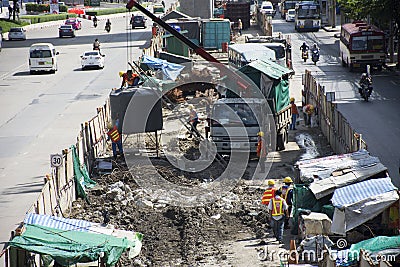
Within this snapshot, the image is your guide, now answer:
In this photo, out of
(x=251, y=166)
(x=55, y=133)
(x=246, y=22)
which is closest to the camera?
(x=251, y=166)

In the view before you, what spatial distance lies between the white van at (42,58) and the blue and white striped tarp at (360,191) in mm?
37582

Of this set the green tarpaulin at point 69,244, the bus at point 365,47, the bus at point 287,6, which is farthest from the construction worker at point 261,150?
the bus at point 287,6

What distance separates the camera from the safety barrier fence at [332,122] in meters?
26.7

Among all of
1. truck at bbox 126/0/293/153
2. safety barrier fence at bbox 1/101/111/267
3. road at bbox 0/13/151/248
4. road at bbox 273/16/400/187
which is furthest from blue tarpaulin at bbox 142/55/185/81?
safety barrier fence at bbox 1/101/111/267

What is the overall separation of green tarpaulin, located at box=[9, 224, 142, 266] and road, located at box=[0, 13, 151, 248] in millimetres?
3582

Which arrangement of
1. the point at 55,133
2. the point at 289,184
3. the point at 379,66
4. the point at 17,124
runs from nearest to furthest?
the point at 289,184
the point at 55,133
the point at 17,124
the point at 379,66

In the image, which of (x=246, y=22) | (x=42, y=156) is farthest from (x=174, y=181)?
(x=246, y=22)

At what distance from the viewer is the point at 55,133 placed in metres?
35.1


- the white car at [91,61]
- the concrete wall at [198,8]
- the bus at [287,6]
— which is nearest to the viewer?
the white car at [91,61]

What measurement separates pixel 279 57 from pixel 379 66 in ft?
28.7

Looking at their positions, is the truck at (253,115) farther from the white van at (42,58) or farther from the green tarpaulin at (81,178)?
the white van at (42,58)

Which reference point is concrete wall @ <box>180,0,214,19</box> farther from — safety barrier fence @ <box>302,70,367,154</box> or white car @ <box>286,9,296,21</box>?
safety barrier fence @ <box>302,70,367,154</box>

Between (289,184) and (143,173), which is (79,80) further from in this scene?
(289,184)

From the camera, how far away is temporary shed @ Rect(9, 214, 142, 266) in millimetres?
17453
